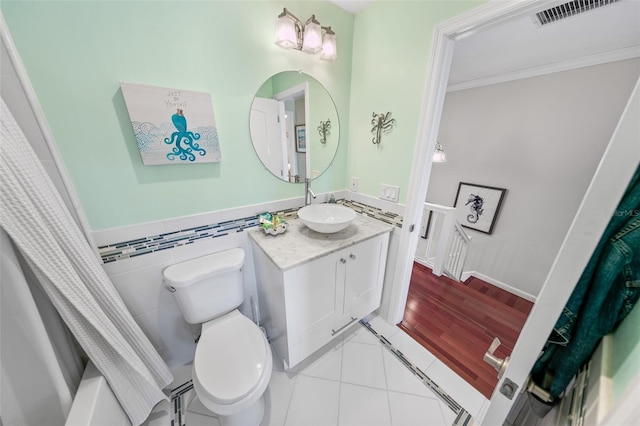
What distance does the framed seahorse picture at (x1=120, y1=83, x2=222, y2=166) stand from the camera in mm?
976

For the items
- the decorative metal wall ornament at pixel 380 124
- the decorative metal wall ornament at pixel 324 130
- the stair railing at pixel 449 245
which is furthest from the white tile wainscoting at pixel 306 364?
the stair railing at pixel 449 245

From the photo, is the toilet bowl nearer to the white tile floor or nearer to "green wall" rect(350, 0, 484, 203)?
the white tile floor

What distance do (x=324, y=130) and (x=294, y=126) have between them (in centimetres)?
26

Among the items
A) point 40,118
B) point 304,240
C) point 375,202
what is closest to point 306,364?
point 304,240

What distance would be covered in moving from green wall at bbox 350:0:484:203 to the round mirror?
259 mm

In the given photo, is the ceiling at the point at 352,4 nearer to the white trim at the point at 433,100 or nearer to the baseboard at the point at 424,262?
the white trim at the point at 433,100

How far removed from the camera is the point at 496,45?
60.1 inches

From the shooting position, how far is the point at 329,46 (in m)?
1.37

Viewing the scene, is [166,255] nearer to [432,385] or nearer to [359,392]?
[359,392]

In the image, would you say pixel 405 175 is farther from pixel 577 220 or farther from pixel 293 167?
pixel 577 220

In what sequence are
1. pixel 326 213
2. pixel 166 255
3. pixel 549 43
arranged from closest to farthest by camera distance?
1. pixel 166 255
2. pixel 549 43
3. pixel 326 213

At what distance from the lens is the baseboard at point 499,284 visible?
2.20 meters

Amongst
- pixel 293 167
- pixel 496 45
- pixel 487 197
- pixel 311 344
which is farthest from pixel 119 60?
pixel 487 197

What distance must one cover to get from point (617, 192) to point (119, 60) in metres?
1.64
